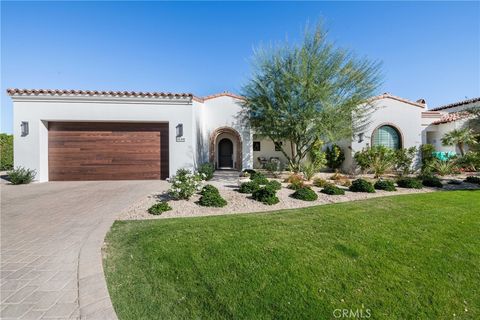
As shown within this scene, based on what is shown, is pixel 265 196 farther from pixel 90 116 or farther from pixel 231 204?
pixel 90 116

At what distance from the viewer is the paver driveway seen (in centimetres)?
225

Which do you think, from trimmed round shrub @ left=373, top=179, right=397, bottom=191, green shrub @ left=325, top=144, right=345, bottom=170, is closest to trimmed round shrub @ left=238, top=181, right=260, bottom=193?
Result: trimmed round shrub @ left=373, top=179, right=397, bottom=191

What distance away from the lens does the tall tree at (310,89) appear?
8633 millimetres

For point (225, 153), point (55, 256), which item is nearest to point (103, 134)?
point (225, 153)

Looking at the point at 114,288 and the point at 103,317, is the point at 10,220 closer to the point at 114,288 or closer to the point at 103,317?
the point at 114,288

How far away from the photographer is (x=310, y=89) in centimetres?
846

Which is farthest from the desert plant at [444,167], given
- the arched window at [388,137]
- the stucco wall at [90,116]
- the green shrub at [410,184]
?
the stucco wall at [90,116]

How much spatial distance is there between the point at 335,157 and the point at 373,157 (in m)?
2.07

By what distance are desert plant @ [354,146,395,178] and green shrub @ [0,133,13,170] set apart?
21717 millimetres

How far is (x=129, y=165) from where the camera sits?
10.2m

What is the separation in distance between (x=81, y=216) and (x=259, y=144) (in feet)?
40.2

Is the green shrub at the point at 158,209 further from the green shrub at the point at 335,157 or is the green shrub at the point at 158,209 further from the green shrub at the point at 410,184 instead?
the green shrub at the point at 335,157

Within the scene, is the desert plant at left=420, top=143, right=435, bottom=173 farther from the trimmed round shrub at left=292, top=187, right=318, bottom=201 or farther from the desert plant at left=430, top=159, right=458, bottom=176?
the trimmed round shrub at left=292, top=187, right=318, bottom=201

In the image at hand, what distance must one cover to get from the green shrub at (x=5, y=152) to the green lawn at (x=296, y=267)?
15276 millimetres
